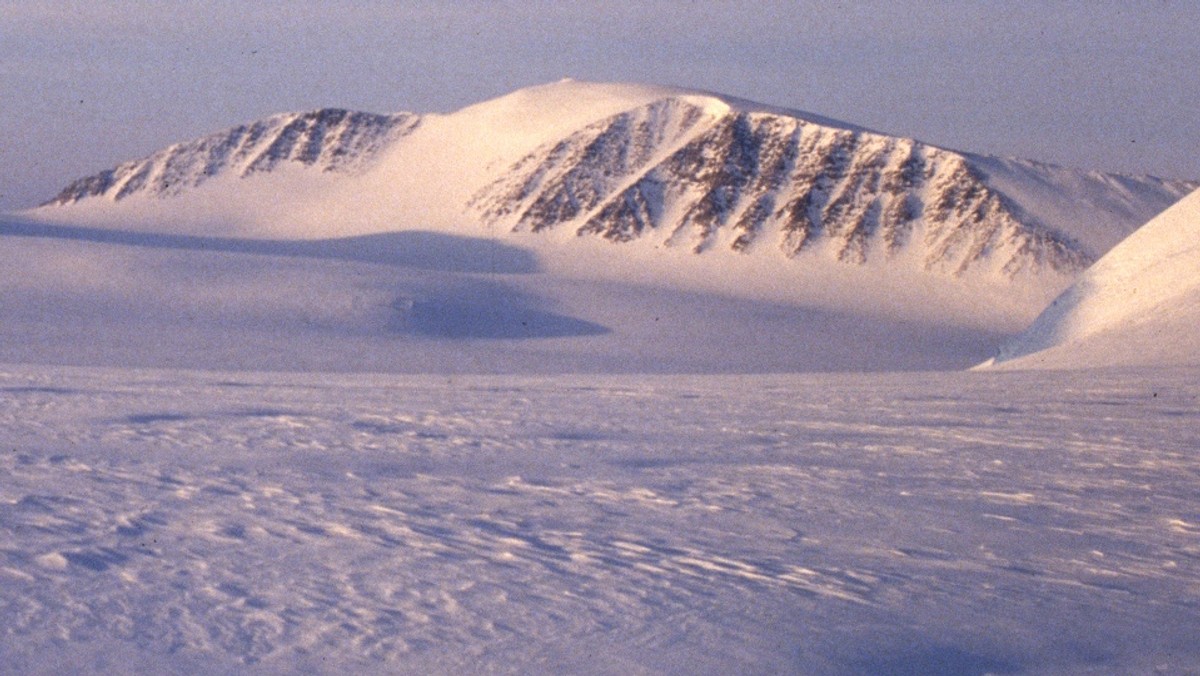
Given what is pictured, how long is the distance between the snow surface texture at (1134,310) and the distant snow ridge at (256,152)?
64.3m

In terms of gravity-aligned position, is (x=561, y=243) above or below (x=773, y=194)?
below

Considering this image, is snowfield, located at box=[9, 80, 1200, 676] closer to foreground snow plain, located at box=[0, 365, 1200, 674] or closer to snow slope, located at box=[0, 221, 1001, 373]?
foreground snow plain, located at box=[0, 365, 1200, 674]

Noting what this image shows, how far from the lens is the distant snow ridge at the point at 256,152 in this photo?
8725 cm

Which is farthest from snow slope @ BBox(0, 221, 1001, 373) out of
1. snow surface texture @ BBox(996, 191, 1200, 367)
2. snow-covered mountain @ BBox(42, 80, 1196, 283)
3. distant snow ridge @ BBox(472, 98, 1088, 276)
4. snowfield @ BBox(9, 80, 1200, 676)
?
snow-covered mountain @ BBox(42, 80, 1196, 283)

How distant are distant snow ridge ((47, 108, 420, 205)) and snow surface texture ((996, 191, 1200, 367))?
6431cm

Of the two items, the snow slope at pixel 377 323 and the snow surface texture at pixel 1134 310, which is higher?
the snow surface texture at pixel 1134 310

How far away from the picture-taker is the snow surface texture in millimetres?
21219

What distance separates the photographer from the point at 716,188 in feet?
228

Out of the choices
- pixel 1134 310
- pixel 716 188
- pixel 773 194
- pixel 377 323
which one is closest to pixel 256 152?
pixel 716 188

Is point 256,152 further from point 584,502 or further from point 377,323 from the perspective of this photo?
point 584,502

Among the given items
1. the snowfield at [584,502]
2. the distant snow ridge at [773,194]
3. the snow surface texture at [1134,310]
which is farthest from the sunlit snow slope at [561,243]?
the snow surface texture at [1134,310]

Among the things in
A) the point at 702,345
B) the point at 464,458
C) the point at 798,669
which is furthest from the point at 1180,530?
the point at 702,345

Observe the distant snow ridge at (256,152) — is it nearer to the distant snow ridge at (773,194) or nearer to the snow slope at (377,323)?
the distant snow ridge at (773,194)

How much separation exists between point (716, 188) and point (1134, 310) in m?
44.4
